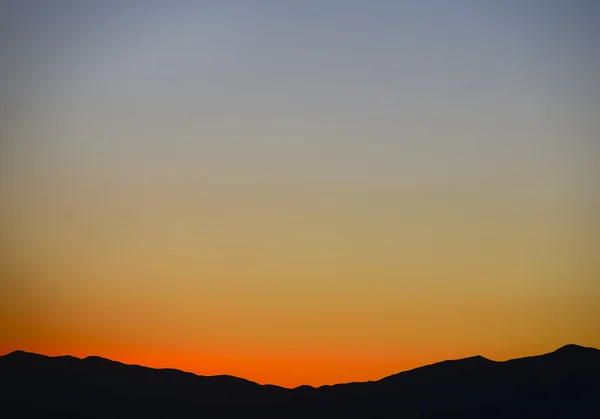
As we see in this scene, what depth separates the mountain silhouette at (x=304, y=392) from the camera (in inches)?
4070

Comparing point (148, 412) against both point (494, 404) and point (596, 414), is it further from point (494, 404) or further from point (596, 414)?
point (596, 414)

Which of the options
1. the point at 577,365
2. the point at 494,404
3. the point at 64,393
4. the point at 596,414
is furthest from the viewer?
the point at 64,393

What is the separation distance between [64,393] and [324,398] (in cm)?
3632

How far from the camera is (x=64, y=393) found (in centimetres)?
11644

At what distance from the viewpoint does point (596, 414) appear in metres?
88.3

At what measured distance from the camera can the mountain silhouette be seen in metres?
103

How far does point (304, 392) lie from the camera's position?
117 metres

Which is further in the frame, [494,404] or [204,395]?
[204,395]

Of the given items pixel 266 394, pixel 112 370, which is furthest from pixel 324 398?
pixel 112 370

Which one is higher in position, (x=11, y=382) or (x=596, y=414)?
(x=11, y=382)

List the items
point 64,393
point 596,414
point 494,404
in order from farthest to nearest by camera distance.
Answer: point 64,393
point 494,404
point 596,414

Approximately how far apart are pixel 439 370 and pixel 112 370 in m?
47.8

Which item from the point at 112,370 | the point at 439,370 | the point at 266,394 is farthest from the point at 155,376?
the point at 439,370

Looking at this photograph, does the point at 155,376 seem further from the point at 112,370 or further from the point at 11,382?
the point at 11,382
